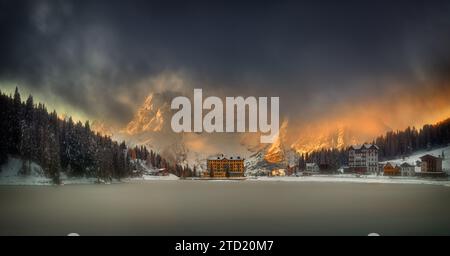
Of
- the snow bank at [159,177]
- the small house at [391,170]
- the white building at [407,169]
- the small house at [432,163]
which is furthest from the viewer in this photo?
the snow bank at [159,177]

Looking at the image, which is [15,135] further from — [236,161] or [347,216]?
[236,161]

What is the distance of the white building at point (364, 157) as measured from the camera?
90.2 m

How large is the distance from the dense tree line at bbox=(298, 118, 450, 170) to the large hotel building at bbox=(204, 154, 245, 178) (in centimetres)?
2045

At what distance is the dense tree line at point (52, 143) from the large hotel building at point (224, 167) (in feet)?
115

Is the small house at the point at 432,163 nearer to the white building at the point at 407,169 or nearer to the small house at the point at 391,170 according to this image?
the white building at the point at 407,169

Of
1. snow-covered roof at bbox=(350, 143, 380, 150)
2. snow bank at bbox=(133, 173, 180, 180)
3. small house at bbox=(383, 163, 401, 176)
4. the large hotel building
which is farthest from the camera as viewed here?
the large hotel building

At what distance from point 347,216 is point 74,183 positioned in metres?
56.9

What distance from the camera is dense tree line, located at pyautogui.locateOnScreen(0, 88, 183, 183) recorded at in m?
59.1

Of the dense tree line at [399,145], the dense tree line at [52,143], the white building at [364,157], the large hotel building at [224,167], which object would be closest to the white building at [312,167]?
the dense tree line at [399,145]

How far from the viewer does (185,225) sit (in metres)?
19.1

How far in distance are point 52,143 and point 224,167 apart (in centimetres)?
5687

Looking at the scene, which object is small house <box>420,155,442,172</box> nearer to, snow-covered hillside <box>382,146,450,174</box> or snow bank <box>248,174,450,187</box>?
Result: snow-covered hillside <box>382,146,450,174</box>

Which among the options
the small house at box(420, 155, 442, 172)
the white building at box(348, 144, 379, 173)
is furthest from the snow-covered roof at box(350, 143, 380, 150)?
the small house at box(420, 155, 442, 172)

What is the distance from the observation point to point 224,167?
115688 millimetres
